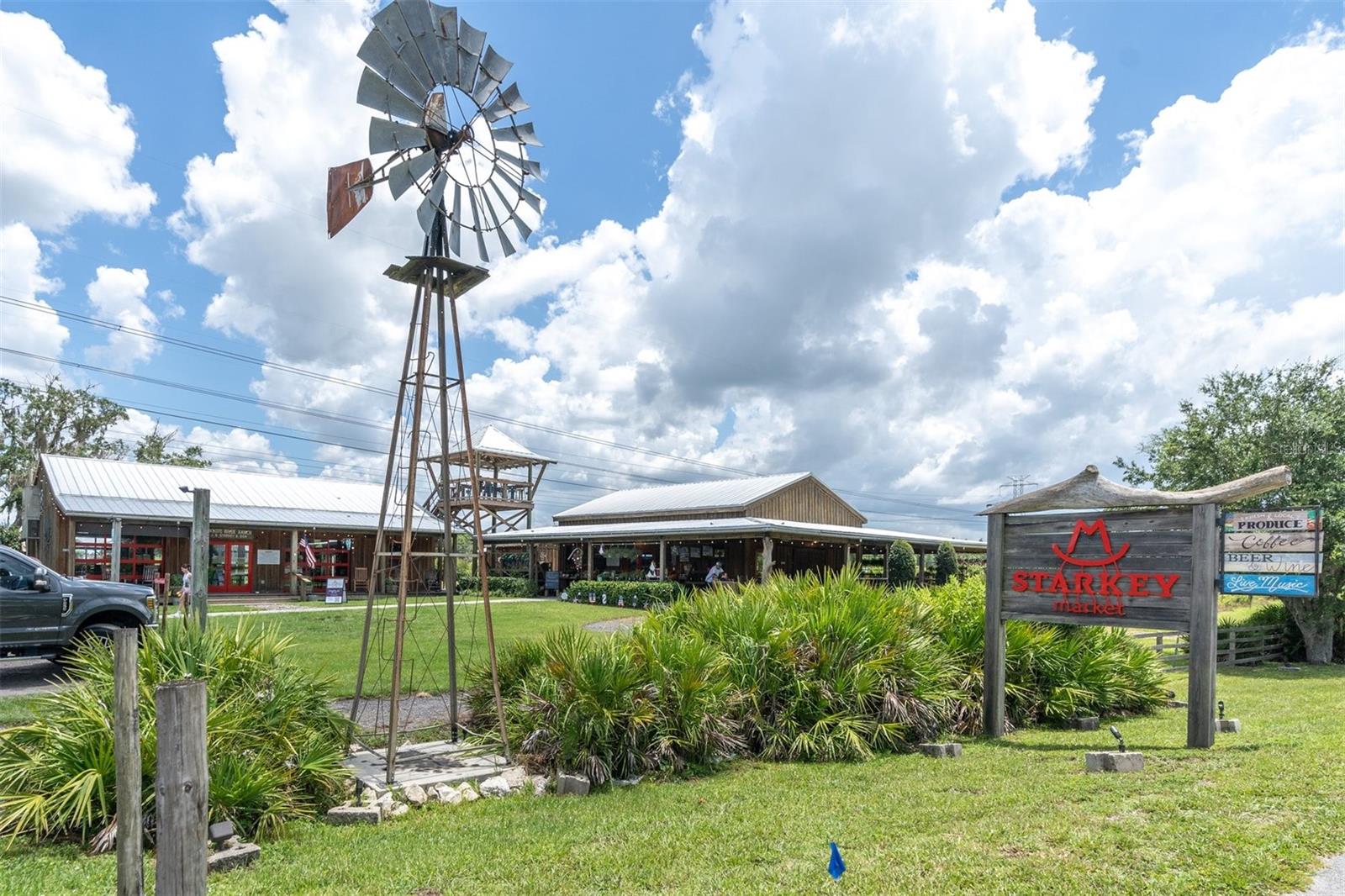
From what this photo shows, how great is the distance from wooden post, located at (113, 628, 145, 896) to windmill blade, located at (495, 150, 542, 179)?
5.76 m

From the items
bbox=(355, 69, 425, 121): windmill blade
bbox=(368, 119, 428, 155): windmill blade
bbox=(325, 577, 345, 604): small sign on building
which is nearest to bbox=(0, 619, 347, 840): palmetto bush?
bbox=(368, 119, 428, 155): windmill blade

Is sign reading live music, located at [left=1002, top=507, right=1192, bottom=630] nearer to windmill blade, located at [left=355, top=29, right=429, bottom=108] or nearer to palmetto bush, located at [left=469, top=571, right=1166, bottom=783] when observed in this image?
palmetto bush, located at [left=469, top=571, right=1166, bottom=783]

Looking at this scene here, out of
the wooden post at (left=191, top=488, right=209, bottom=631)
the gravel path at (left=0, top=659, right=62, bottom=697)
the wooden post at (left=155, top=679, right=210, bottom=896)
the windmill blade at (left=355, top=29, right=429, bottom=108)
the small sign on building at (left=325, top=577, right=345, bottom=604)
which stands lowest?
the small sign on building at (left=325, top=577, right=345, bottom=604)

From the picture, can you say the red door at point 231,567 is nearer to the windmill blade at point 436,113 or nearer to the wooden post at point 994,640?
the windmill blade at point 436,113

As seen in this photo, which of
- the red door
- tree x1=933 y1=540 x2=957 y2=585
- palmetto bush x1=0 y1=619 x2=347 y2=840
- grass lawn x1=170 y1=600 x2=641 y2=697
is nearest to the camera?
palmetto bush x1=0 y1=619 x2=347 y2=840

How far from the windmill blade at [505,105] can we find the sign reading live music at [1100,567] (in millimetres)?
6891

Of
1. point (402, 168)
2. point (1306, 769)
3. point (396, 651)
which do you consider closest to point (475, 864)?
point (396, 651)

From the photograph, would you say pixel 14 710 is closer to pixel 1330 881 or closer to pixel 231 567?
pixel 1330 881

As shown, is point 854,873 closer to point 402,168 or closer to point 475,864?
point 475,864

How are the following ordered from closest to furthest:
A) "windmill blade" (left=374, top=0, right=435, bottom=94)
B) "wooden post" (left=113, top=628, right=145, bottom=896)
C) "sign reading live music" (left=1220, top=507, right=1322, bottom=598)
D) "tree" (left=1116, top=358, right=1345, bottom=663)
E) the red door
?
1. "wooden post" (left=113, top=628, right=145, bottom=896)
2. "windmill blade" (left=374, top=0, right=435, bottom=94)
3. "sign reading live music" (left=1220, top=507, right=1322, bottom=598)
4. "tree" (left=1116, top=358, right=1345, bottom=663)
5. the red door

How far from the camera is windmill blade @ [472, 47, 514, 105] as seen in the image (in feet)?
24.2

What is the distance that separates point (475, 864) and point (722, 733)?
3203 mm

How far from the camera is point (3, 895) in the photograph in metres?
3.99

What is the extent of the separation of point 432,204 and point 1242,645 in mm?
20441
